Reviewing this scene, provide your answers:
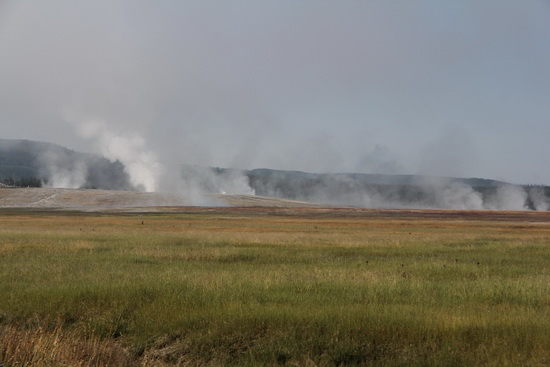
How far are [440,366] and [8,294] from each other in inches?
458

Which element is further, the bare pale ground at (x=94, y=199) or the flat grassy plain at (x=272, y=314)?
the bare pale ground at (x=94, y=199)

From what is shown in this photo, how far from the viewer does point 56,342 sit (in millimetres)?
10320

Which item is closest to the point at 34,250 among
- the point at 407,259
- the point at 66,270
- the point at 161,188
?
the point at 66,270

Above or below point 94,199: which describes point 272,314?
below

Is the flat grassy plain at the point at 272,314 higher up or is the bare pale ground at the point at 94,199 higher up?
the bare pale ground at the point at 94,199

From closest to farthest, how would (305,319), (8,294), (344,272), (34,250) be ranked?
(305,319) < (8,294) < (344,272) < (34,250)

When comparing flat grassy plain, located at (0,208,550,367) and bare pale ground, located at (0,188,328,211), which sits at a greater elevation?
bare pale ground, located at (0,188,328,211)

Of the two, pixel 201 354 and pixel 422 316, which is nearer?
pixel 201 354

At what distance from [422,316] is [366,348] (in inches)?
90.4

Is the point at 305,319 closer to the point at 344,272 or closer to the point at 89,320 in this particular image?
the point at 89,320

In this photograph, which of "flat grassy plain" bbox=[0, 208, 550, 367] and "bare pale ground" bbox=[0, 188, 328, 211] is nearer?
"flat grassy plain" bbox=[0, 208, 550, 367]

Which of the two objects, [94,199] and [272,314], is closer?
[272,314]

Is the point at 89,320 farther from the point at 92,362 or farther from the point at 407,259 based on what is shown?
the point at 407,259

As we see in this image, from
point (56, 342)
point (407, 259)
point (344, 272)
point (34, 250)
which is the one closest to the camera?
point (56, 342)
